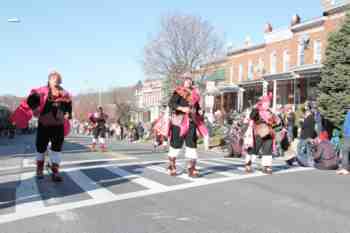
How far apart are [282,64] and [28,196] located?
35.2 m

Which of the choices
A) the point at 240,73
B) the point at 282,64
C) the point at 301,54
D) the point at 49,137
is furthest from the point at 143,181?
the point at 240,73

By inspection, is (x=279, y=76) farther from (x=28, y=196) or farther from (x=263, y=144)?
(x=28, y=196)

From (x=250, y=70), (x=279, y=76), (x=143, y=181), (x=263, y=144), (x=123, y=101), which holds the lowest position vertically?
(x=143, y=181)

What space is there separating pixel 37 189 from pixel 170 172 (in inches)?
107

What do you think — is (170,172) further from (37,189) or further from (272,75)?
(272,75)

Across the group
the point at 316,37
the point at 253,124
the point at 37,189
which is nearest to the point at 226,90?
the point at 316,37

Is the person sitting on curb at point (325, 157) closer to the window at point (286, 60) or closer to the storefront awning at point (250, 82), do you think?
the window at point (286, 60)

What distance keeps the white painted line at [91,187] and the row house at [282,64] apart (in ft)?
63.4

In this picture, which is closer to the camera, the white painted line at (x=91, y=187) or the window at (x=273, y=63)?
the white painted line at (x=91, y=187)

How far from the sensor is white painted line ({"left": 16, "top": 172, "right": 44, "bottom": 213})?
20.5ft

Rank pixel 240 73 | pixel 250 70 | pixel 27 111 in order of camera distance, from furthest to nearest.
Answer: pixel 240 73
pixel 250 70
pixel 27 111

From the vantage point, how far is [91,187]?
7.84 meters

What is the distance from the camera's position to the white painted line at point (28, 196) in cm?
626

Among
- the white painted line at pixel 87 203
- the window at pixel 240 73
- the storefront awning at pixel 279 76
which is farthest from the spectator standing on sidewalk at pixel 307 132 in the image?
the window at pixel 240 73
